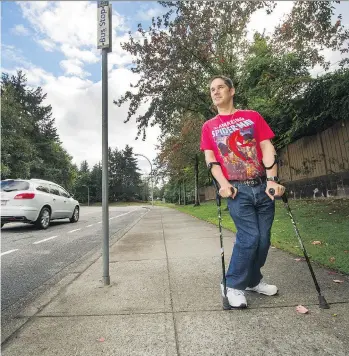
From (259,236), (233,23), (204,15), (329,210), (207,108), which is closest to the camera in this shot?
(259,236)

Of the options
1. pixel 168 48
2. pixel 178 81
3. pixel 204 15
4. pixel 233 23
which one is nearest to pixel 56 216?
pixel 178 81

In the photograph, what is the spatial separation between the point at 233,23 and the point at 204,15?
167cm

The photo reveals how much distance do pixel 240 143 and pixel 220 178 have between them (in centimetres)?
37

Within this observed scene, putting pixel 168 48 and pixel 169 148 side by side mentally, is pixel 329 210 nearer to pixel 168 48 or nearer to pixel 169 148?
pixel 168 48

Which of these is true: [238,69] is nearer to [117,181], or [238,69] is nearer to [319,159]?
[319,159]

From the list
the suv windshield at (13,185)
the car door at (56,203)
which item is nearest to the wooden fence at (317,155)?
the car door at (56,203)

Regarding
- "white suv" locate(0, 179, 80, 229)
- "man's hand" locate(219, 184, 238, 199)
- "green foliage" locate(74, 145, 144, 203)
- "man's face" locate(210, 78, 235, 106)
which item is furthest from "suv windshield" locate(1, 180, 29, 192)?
"green foliage" locate(74, 145, 144, 203)

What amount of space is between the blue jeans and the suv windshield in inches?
367

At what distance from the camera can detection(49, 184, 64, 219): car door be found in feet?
38.0

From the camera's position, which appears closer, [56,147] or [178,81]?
[178,81]

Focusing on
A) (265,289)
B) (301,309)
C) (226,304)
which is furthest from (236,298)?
(301,309)

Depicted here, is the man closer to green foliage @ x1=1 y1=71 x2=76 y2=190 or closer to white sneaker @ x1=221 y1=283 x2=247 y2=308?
white sneaker @ x1=221 y1=283 x2=247 y2=308

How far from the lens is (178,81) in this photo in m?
13.4

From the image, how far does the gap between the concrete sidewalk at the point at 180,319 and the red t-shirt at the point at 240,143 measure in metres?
1.17
